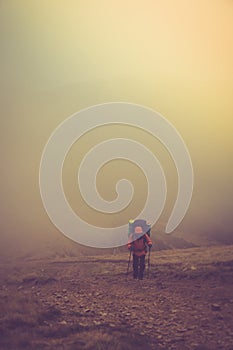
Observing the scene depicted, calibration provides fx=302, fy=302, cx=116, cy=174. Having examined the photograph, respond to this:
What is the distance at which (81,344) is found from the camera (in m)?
6.64

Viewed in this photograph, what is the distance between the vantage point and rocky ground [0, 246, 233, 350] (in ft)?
22.2

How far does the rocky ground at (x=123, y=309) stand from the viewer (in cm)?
675

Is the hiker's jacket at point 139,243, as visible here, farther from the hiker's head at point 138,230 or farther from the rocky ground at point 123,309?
the rocky ground at point 123,309

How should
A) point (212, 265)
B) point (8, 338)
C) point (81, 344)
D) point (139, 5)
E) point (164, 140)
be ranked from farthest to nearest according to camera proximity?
point (139, 5) < point (164, 140) < point (212, 265) < point (8, 338) < point (81, 344)

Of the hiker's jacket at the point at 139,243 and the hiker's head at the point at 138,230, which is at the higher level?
the hiker's head at the point at 138,230

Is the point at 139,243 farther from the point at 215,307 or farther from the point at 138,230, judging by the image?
the point at 215,307

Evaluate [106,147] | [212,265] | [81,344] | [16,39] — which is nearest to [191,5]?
[106,147]

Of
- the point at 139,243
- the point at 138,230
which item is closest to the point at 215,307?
the point at 139,243

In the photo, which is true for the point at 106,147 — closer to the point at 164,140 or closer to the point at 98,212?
the point at 164,140

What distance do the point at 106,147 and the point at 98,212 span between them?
1027 inches

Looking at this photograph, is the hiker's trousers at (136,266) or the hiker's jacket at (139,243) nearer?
the hiker's jacket at (139,243)

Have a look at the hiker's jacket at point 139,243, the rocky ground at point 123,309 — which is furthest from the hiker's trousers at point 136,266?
the rocky ground at point 123,309

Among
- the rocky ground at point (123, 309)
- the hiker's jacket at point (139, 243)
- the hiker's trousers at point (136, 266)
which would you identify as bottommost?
the rocky ground at point (123, 309)

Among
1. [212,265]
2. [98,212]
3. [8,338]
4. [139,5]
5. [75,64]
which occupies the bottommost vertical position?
[8,338]
